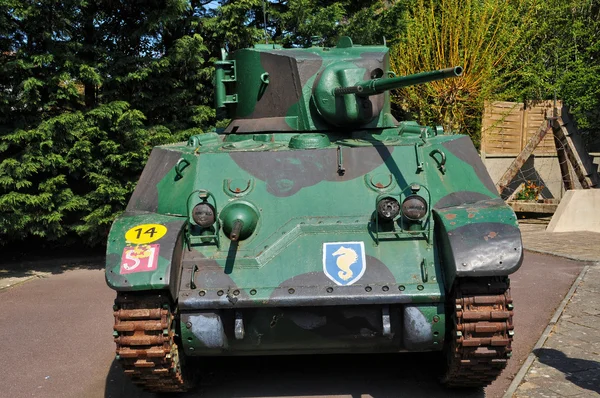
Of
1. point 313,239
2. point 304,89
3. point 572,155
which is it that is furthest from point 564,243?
point 313,239

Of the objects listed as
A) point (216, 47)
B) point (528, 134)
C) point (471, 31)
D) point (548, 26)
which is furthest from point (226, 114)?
point (548, 26)

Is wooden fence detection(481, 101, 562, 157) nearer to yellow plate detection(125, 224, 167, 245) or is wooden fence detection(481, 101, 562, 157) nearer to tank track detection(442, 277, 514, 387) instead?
tank track detection(442, 277, 514, 387)

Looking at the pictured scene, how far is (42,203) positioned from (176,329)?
6450 millimetres

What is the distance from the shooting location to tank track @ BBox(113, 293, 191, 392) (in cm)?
509

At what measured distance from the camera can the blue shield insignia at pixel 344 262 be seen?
527 cm

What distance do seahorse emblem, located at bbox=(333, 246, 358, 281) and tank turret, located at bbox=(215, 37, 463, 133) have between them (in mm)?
1564

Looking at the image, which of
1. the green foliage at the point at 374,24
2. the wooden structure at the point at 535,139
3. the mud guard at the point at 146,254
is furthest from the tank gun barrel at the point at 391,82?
the wooden structure at the point at 535,139

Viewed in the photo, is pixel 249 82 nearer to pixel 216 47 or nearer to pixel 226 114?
pixel 226 114

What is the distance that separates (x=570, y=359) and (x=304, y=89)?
12.2ft

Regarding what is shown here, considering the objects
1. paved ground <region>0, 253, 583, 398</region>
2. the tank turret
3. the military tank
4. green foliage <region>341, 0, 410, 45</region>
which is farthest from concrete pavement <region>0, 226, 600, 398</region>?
green foliage <region>341, 0, 410, 45</region>

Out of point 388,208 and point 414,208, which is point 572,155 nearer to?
point 414,208

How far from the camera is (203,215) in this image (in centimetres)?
550

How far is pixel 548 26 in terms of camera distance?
1836 centimetres

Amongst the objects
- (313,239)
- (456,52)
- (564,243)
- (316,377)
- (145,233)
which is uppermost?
(456,52)
